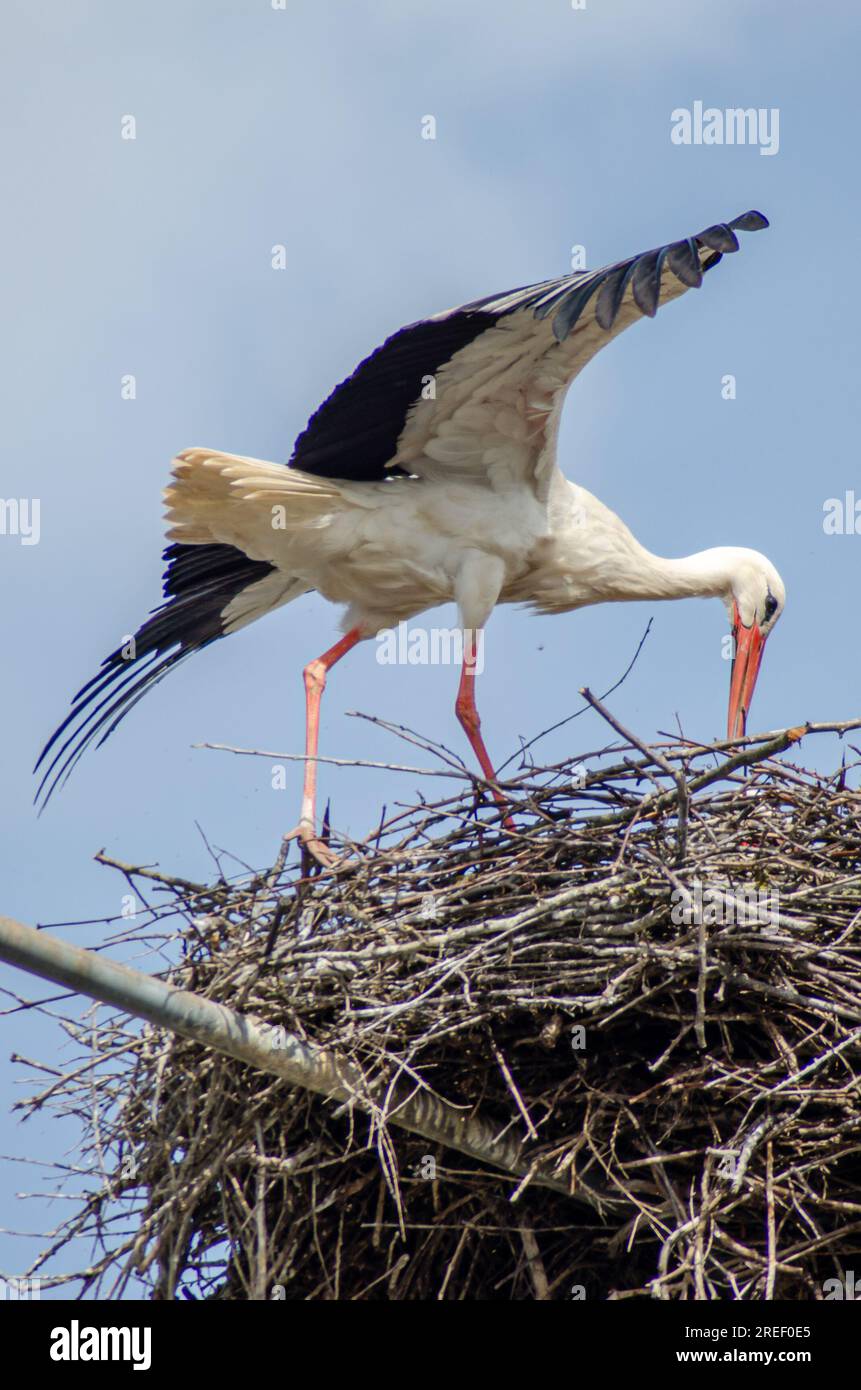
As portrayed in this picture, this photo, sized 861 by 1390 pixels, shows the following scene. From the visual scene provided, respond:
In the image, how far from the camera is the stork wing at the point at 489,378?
5434 millimetres

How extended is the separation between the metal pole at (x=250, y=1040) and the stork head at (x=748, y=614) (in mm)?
3121

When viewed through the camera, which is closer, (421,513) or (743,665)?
(421,513)

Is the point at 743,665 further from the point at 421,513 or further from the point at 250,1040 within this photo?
the point at 250,1040

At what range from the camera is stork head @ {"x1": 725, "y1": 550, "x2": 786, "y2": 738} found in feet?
24.3

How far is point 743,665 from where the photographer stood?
24.4 ft

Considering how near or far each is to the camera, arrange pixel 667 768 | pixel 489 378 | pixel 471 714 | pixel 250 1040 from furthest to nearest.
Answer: pixel 471 714 < pixel 489 378 < pixel 667 768 < pixel 250 1040

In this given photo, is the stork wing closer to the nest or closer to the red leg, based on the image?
the red leg

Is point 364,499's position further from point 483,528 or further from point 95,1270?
point 95,1270

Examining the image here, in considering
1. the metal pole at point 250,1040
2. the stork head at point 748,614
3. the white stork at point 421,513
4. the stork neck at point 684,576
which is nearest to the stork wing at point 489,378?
the white stork at point 421,513

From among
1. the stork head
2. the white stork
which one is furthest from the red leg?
the stork head

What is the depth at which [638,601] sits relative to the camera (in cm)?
711

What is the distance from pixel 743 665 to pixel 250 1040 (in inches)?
152

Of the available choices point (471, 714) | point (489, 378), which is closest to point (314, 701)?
point (471, 714)

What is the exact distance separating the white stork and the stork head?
113 mm
